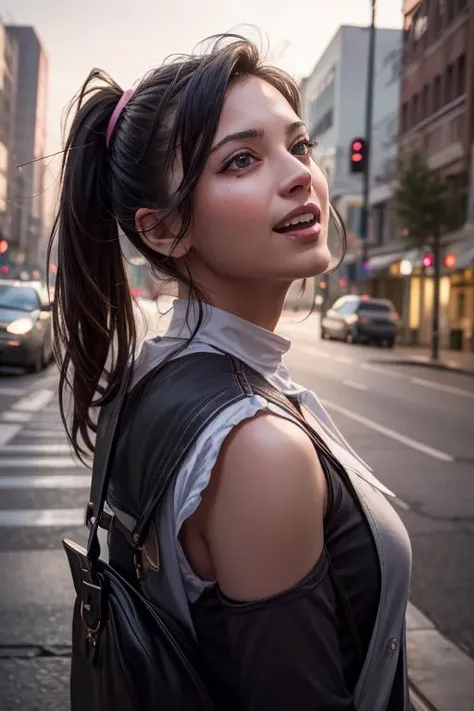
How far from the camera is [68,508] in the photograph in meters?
6.51

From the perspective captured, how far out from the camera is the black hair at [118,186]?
1.43 m

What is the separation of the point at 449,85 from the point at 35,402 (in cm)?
2889

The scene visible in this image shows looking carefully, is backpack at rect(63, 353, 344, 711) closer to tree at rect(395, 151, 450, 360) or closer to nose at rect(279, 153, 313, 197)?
nose at rect(279, 153, 313, 197)

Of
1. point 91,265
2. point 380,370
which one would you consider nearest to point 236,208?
point 91,265

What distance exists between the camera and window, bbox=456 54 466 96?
1377 inches

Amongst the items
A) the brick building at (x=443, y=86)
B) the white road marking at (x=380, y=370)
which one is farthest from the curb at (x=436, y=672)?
the brick building at (x=443, y=86)

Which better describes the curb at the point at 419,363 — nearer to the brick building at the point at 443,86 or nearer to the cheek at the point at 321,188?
the brick building at the point at 443,86

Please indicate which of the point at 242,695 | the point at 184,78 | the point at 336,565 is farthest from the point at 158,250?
the point at 242,695

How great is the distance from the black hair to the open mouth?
145 mm

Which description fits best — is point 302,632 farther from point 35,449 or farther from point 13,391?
point 13,391

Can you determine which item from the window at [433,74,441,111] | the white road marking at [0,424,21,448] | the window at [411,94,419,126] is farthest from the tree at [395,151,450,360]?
the white road marking at [0,424,21,448]

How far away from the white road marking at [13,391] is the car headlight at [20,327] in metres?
2.57

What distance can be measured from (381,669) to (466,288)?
117 ft

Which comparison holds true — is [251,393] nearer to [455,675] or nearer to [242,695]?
[242,695]
